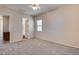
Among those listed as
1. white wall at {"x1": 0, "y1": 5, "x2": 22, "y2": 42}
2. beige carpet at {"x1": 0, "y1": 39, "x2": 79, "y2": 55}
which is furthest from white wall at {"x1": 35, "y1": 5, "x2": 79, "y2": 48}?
white wall at {"x1": 0, "y1": 5, "x2": 22, "y2": 42}

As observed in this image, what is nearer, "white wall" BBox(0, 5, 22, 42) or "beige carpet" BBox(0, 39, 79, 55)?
"beige carpet" BBox(0, 39, 79, 55)

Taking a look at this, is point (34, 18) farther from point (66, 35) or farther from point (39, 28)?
point (66, 35)

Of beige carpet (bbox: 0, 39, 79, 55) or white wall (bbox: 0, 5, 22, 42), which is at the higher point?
white wall (bbox: 0, 5, 22, 42)


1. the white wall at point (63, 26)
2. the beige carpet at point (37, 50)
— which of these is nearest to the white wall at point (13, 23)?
the beige carpet at point (37, 50)

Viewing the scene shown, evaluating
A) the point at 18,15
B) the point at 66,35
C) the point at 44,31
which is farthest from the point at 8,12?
the point at 66,35

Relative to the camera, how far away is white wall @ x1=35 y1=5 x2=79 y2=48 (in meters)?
6.21

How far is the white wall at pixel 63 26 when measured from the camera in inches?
245

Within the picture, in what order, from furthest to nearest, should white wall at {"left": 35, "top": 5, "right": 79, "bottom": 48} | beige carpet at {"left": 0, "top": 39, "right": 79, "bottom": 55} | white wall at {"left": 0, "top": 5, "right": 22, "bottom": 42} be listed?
white wall at {"left": 0, "top": 5, "right": 22, "bottom": 42}, white wall at {"left": 35, "top": 5, "right": 79, "bottom": 48}, beige carpet at {"left": 0, "top": 39, "right": 79, "bottom": 55}

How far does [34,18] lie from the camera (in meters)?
11.6

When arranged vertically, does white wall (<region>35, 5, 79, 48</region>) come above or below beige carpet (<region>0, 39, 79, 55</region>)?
above

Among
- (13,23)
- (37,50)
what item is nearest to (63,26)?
(37,50)

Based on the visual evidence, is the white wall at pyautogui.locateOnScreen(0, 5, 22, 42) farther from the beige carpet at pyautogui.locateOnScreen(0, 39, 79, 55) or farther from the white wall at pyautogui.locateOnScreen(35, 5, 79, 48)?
the white wall at pyautogui.locateOnScreen(35, 5, 79, 48)

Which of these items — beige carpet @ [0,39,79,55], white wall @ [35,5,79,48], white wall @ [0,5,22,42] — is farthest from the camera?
white wall @ [0,5,22,42]

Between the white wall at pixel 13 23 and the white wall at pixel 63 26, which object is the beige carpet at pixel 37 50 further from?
the white wall at pixel 13 23
